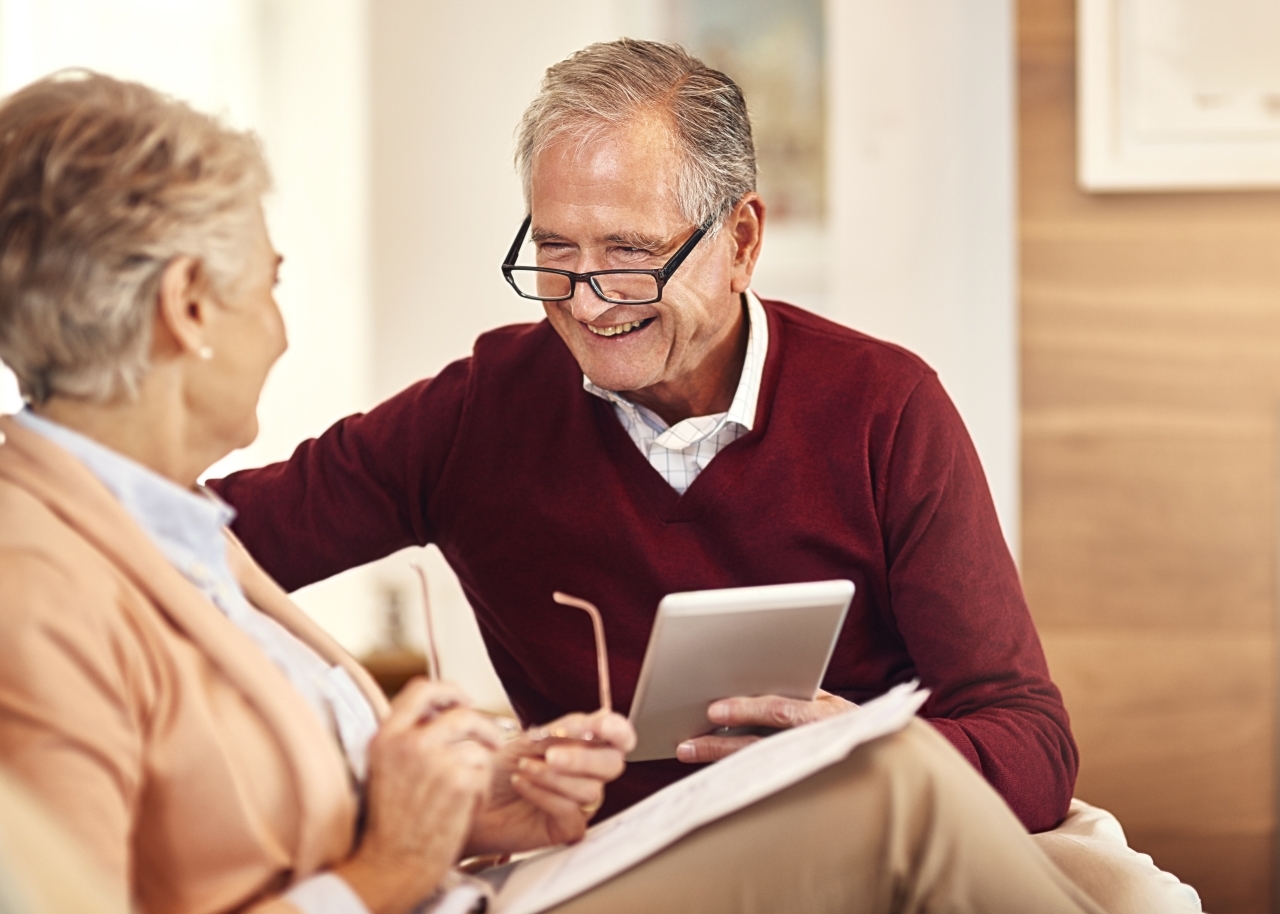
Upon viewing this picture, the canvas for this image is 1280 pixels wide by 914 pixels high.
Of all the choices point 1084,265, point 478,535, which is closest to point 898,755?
point 478,535

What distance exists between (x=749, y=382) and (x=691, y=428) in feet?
0.29

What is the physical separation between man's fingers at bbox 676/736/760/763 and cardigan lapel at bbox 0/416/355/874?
43 cm

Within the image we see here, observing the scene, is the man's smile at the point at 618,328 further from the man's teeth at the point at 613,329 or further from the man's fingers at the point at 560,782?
the man's fingers at the point at 560,782

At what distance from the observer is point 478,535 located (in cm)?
166

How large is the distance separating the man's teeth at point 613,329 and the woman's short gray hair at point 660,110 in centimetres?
14

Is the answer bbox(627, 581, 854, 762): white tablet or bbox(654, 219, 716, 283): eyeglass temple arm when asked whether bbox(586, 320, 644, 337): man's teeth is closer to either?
bbox(654, 219, 716, 283): eyeglass temple arm

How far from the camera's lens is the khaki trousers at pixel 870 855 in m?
1.00

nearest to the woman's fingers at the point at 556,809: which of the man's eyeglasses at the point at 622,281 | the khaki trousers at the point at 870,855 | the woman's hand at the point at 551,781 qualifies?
the woman's hand at the point at 551,781

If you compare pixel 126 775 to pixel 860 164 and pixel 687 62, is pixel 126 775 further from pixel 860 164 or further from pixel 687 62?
pixel 860 164

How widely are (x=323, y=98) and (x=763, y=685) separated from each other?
2.48m

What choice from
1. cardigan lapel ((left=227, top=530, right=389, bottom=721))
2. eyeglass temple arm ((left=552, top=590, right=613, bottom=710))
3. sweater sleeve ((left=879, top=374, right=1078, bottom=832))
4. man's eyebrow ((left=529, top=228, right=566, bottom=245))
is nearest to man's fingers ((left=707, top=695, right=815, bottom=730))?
eyeglass temple arm ((left=552, top=590, right=613, bottom=710))

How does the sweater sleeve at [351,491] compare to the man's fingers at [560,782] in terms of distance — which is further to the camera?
the sweater sleeve at [351,491]

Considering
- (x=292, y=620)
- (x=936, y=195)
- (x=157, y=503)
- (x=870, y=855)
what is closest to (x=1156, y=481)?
(x=936, y=195)

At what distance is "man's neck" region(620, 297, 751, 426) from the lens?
5.34ft
